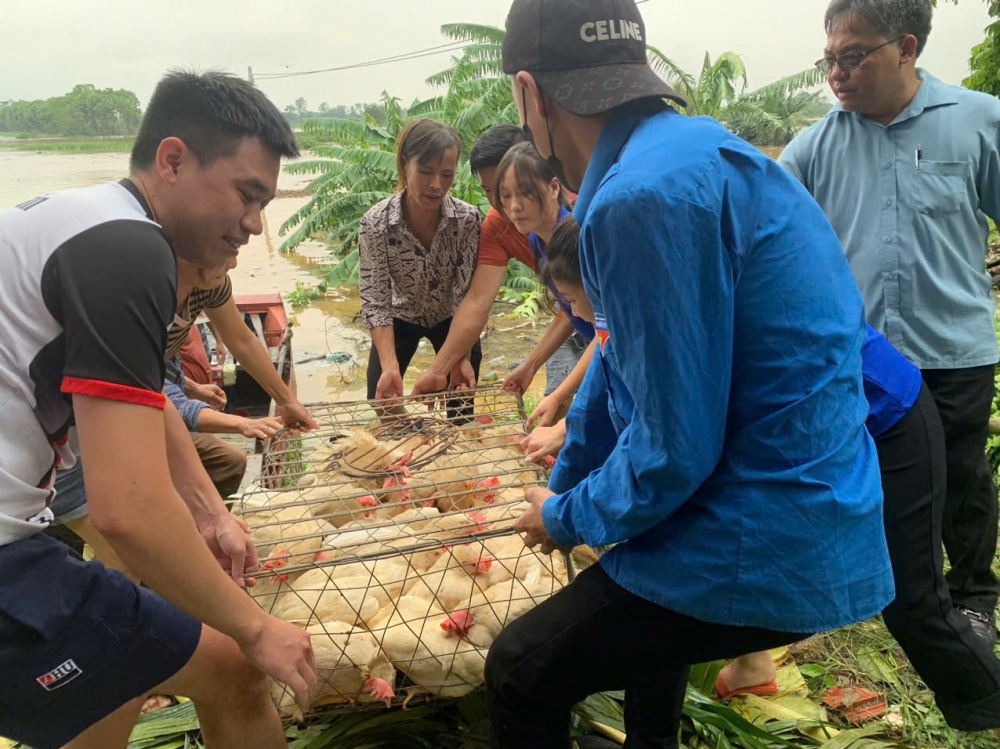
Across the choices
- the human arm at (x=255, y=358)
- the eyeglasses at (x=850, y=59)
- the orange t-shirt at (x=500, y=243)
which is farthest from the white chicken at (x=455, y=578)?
the eyeglasses at (x=850, y=59)

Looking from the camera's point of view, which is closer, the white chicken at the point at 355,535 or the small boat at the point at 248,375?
the white chicken at the point at 355,535

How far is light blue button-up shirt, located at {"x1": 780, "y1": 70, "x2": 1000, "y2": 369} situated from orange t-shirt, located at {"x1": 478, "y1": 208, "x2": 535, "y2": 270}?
1.48m

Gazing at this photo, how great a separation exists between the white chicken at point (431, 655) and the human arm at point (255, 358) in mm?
1131

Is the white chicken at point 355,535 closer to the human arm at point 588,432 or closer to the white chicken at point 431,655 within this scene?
the white chicken at point 431,655

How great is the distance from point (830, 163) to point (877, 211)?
259mm

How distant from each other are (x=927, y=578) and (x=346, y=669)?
1480 mm

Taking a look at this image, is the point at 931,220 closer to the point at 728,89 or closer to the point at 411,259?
the point at 411,259

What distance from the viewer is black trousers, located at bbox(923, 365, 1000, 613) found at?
227cm

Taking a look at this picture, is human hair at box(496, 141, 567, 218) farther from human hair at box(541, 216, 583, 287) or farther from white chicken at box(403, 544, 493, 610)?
white chicken at box(403, 544, 493, 610)

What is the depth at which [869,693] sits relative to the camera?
92.7 inches

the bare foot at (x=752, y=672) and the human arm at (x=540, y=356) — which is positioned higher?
the human arm at (x=540, y=356)

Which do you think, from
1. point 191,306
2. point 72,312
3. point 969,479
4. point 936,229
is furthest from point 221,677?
point 936,229

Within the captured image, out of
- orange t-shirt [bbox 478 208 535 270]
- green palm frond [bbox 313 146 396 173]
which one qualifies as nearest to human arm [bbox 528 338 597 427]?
orange t-shirt [bbox 478 208 535 270]

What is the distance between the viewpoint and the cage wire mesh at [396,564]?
69.9 inches
